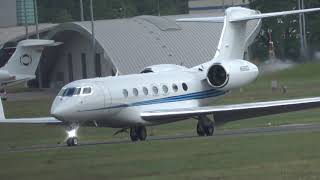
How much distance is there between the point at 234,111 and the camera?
127 feet

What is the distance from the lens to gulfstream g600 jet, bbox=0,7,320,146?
124 ft

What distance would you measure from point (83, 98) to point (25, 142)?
5.20 metres

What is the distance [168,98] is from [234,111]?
3024mm

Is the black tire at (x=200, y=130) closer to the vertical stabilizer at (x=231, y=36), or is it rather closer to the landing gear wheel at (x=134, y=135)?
the landing gear wheel at (x=134, y=135)

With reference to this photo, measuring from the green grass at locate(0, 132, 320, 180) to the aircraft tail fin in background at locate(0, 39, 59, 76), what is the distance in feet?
160

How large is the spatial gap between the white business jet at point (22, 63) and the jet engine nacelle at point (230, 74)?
40919mm

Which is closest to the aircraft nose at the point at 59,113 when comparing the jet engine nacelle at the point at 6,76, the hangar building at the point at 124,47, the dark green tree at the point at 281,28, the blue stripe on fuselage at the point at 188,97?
the blue stripe on fuselage at the point at 188,97

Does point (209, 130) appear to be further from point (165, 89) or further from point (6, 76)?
point (6, 76)

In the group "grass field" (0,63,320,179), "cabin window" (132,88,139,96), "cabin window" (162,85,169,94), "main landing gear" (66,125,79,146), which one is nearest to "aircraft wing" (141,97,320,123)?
"cabin window" (132,88,139,96)

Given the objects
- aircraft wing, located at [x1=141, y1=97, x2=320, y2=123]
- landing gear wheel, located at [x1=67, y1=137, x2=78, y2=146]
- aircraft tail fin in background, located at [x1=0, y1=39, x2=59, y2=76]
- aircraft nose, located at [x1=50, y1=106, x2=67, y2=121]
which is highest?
aircraft nose, located at [x1=50, y1=106, x2=67, y2=121]

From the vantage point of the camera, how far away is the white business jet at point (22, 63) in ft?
269

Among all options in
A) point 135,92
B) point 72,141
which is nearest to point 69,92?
point 72,141

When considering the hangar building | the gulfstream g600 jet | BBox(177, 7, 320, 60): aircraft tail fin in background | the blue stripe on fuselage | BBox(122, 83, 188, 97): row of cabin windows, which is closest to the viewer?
the gulfstream g600 jet

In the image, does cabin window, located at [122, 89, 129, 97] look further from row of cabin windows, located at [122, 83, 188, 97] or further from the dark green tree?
the dark green tree
